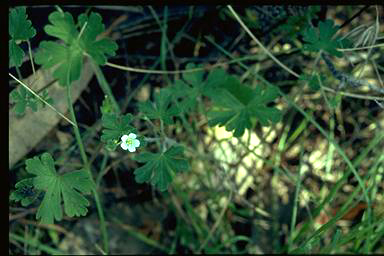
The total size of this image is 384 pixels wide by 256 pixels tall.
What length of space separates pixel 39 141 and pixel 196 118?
699 millimetres

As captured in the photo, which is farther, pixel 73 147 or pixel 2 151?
pixel 73 147

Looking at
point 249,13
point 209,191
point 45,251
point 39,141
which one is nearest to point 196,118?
point 209,191

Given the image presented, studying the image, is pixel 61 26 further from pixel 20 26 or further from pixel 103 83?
pixel 103 83

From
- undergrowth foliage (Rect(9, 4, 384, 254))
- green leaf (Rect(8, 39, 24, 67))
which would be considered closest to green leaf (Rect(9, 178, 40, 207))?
undergrowth foliage (Rect(9, 4, 384, 254))

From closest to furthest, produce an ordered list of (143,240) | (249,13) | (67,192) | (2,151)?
(67,192) < (2,151) < (249,13) < (143,240)

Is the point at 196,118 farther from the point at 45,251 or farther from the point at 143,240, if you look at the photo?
the point at 45,251

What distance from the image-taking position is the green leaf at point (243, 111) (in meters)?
1.62

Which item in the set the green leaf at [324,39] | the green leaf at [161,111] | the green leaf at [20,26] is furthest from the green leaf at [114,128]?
the green leaf at [324,39]

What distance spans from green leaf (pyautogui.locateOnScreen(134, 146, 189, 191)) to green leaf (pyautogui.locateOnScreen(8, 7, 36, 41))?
476mm

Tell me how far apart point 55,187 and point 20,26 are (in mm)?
477

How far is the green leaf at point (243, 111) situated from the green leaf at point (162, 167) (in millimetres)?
200

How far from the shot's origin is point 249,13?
81.9 inches

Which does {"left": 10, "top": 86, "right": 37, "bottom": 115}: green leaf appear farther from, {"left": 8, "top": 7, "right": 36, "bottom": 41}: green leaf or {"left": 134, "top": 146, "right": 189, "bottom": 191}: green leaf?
{"left": 134, "top": 146, "right": 189, "bottom": 191}: green leaf

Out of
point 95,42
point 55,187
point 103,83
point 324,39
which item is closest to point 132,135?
point 55,187
